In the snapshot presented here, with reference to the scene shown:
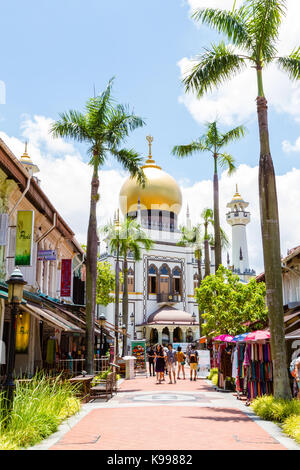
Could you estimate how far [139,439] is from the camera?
8.09 meters

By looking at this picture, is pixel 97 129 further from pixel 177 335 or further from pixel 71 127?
pixel 177 335

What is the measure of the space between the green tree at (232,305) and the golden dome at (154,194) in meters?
34.7

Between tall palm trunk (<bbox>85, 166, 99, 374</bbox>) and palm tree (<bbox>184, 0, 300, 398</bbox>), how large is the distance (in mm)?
5923

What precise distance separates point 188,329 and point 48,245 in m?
31.3

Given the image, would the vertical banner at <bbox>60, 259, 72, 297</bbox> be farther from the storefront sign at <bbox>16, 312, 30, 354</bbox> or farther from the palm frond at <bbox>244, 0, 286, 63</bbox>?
the palm frond at <bbox>244, 0, 286, 63</bbox>

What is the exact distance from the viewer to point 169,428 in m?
9.20

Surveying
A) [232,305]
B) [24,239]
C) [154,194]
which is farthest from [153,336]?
[24,239]

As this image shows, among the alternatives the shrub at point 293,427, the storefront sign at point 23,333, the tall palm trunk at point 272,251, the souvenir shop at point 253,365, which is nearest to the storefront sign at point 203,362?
the souvenir shop at point 253,365

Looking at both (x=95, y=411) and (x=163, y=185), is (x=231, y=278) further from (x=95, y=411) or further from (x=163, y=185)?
(x=163, y=185)

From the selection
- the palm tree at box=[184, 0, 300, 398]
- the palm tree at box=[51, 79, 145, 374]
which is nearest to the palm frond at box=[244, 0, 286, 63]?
the palm tree at box=[184, 0, 300, 398]

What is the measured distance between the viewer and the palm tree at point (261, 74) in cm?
1185

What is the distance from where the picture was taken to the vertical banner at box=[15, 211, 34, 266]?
583 inches

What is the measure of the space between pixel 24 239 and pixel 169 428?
8.16 m

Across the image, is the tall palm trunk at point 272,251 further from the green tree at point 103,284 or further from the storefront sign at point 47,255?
the green tree at point 103,284
